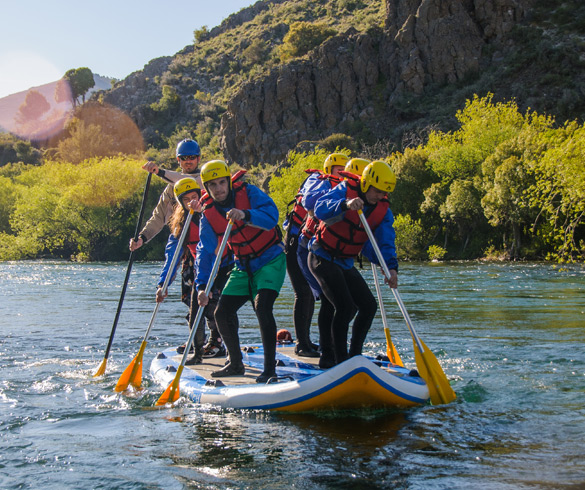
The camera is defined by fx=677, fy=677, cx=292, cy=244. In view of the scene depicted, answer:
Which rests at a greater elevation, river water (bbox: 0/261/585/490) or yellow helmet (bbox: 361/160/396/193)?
yellow helmet (bbox: 361/160/396/193)

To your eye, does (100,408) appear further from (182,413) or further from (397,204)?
(397,204)

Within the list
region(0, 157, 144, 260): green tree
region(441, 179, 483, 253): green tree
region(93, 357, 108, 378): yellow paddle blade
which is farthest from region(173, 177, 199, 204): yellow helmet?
region(0, 157, 144, 260): green tree

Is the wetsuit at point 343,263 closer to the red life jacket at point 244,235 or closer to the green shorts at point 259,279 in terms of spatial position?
the green shorts at point 259,279

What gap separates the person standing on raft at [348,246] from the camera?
6852 mm

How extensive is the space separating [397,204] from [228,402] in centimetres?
3797

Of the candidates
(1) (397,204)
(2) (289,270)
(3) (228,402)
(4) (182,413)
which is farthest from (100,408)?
(1) (397,204)

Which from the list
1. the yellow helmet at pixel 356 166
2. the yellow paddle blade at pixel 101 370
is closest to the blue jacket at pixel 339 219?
the yellow helmet at pixel 356 166

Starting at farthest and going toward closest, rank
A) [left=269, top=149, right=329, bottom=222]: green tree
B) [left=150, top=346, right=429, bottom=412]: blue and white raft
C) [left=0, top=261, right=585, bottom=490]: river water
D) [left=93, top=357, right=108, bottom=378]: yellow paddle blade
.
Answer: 1. [left=269, top=149, right=329, bottom=222]: green tree
2. [left=93, top=357, right=108, bottom=378]: yellow paddle blade
3. [left=150, top=346, right=429, bottom=412]: blue and white raft
4. [left=0, top=261, right=585, bottom=490]: river water

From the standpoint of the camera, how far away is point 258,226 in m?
6.95

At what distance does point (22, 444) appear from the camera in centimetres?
601

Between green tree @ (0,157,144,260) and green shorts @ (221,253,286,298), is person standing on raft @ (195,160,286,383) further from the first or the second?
green tree @ (0,157,144,260)

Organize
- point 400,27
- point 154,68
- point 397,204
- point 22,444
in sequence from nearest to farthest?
point 22,444
point 397,204
point 400,27
point 154,68

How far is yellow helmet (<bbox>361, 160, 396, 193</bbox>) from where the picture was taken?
678 cm

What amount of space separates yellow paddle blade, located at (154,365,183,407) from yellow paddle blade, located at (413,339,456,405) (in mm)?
2536
